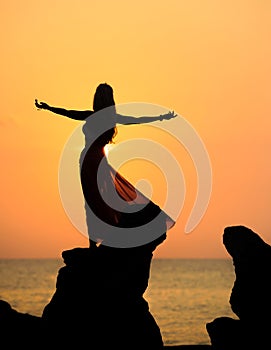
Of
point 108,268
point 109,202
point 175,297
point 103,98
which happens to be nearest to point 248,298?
point 108,268

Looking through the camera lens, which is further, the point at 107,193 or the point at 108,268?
the point at 107,193

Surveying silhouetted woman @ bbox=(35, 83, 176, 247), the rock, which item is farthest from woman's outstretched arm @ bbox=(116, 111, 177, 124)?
the rock

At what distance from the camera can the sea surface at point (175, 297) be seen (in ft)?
208

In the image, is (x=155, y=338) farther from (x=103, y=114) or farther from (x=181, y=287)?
(x=181, y=287)

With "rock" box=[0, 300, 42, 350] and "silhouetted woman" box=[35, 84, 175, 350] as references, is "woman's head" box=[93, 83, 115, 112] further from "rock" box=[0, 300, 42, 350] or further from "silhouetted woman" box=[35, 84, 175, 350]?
"rock" box=[0, 300, 42, 350]

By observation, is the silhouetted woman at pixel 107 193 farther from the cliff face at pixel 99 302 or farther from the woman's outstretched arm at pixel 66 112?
the cliff face at pixel 99 302

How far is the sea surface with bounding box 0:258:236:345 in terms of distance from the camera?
63.5m

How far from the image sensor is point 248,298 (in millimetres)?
23312

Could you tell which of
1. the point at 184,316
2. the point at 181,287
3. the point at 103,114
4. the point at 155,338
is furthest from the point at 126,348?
the point at 181,287

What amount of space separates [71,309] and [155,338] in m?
2.18

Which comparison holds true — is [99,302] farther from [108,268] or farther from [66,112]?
[66,112]

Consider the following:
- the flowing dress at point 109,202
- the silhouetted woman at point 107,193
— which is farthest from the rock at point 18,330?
the flowing dress at point 109,202

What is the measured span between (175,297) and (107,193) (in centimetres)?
8051

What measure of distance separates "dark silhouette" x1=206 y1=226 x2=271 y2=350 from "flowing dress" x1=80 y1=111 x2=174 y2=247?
205 cm
